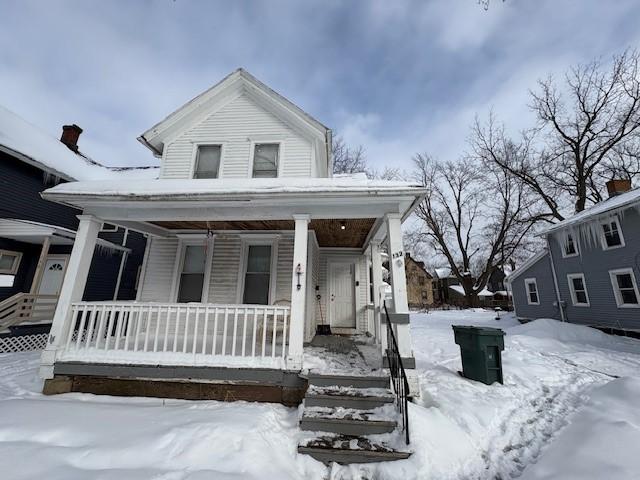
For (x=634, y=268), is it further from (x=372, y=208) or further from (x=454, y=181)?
(x=454, y=181)

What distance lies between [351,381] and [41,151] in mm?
13645

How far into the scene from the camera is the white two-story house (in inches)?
165

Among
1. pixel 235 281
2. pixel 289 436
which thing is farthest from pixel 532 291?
pixel 289 436

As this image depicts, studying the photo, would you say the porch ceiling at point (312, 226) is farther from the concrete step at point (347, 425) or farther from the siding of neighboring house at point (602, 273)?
the siding of neighboring house at point (602, 273)

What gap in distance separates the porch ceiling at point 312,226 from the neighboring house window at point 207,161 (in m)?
1.59

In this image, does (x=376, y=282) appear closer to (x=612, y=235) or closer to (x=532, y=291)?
(x=612, y=235)

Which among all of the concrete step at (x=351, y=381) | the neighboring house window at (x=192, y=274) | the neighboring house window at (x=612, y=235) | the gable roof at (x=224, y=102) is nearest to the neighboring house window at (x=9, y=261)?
the gable roof at (x=224, y=102)

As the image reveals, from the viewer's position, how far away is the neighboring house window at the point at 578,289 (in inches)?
454

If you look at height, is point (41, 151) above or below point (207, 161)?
above

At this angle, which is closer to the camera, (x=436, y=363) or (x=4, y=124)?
(x=436, y=363)

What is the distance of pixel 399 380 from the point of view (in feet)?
12.1

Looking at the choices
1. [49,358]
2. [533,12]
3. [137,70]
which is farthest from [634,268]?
[137,70]

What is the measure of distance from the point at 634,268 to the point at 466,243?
14.6 m

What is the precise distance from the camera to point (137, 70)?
8883 mm
